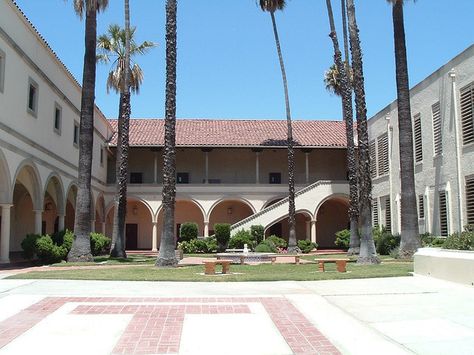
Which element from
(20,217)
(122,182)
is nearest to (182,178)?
(20,217)

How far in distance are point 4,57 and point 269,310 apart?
48.6 ft

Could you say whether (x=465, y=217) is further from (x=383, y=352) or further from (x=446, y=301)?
(x=383, y=352)

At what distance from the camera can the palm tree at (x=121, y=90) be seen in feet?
85.5

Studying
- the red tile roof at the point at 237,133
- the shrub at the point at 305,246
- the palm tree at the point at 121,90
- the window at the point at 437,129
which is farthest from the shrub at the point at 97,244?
the window at the point at 437,129

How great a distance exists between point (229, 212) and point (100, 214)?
977cm

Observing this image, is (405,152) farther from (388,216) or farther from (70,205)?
(70,205)

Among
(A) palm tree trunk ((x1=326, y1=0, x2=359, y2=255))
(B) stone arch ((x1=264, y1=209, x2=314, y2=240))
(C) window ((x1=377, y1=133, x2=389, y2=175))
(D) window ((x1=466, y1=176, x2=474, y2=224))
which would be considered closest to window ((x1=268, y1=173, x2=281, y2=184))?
(B) stone arch ((x1=264, y1=209, x2=314, y2=240))

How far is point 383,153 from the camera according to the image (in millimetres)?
33062

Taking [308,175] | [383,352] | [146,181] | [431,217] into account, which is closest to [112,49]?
[146,181]

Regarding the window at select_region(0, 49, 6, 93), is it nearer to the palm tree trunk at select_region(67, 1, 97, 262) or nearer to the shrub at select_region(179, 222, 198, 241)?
the palm tree trunk at select_region(67, 1, 97, 262)

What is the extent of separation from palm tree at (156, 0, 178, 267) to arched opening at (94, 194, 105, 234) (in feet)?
61.4

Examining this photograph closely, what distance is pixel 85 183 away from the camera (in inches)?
857

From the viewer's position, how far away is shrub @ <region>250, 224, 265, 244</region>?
111ft

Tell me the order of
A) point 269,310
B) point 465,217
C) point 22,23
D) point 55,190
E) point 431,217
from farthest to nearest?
point 55,190, point 431,217, point 465,217, point 22,23, point 269,310
